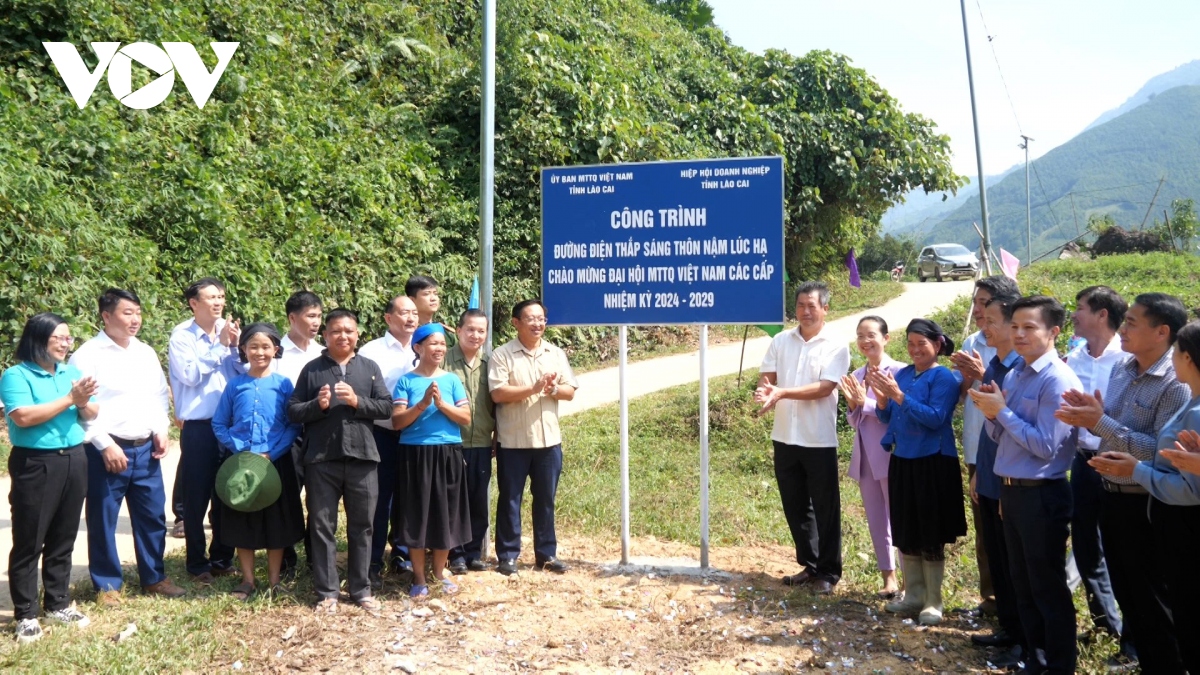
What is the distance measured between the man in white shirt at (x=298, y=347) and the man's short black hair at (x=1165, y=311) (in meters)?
4.26

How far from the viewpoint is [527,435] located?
5.71 metres

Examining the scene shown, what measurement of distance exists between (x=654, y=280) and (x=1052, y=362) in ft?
8.41

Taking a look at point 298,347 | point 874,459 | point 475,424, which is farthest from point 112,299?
point 874,459

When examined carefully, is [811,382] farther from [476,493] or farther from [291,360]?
[291,360]

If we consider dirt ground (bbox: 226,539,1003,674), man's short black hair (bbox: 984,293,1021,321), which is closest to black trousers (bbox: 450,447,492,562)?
dirt ground (bbox: 226,539,1003,674)

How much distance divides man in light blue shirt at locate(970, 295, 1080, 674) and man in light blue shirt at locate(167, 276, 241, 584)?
4247 millimetres

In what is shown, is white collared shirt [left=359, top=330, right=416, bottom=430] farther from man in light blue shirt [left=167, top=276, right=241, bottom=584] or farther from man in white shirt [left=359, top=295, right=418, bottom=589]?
man in light blue shirt [left=167, top=276, right=241, bottom=584]

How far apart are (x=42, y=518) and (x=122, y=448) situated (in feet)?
2.04

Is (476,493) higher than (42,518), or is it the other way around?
(42,518)

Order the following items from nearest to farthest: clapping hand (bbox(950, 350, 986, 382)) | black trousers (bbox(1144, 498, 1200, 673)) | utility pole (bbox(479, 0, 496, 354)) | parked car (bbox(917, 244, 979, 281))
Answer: black trousers (bbox(1144, 498, 1200, 673))
clapping hand (bbox(950, 350, 986, 382))
utility pole (bbox(479, 0, 496, 354))
parked car (bbox(917, 244, 979, 281))

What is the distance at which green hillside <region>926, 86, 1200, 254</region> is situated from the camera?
126m

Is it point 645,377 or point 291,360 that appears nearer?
point 291,360

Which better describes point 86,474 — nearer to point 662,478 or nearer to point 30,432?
point 30,432

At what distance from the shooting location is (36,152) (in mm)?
8453
